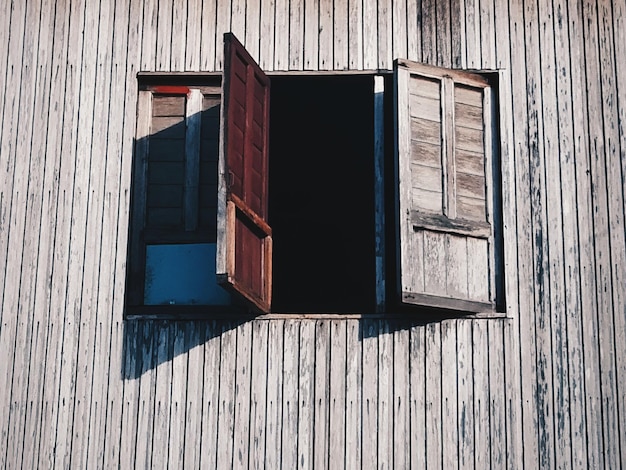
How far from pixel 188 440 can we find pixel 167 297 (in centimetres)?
113

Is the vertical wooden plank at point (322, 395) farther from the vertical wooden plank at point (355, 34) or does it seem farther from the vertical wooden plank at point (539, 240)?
the vertical wooden plank at point (355, 34)

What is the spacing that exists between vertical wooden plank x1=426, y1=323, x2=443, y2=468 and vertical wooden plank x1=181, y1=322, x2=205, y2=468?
1.57 m

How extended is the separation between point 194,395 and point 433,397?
5.61ft

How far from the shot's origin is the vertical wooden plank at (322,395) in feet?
25.4

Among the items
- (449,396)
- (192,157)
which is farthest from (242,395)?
(192,157)

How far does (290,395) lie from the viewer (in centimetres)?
785

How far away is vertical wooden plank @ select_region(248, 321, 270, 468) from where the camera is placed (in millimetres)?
7754

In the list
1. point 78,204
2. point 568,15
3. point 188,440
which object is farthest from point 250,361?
point 568,15

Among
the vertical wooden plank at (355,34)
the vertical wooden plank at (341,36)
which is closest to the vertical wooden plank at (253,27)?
the vertical wooden plank at (341,36)

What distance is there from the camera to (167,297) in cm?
830

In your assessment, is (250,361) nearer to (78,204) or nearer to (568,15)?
(78,204)

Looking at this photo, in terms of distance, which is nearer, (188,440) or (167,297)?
(188,440)

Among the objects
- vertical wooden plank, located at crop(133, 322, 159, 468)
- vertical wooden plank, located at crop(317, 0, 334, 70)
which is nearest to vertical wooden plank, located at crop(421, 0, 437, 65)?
vertical wooden plank, located at crop(317, 0, 334, 70)

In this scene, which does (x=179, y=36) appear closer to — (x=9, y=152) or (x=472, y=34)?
(x=9, y=152)
